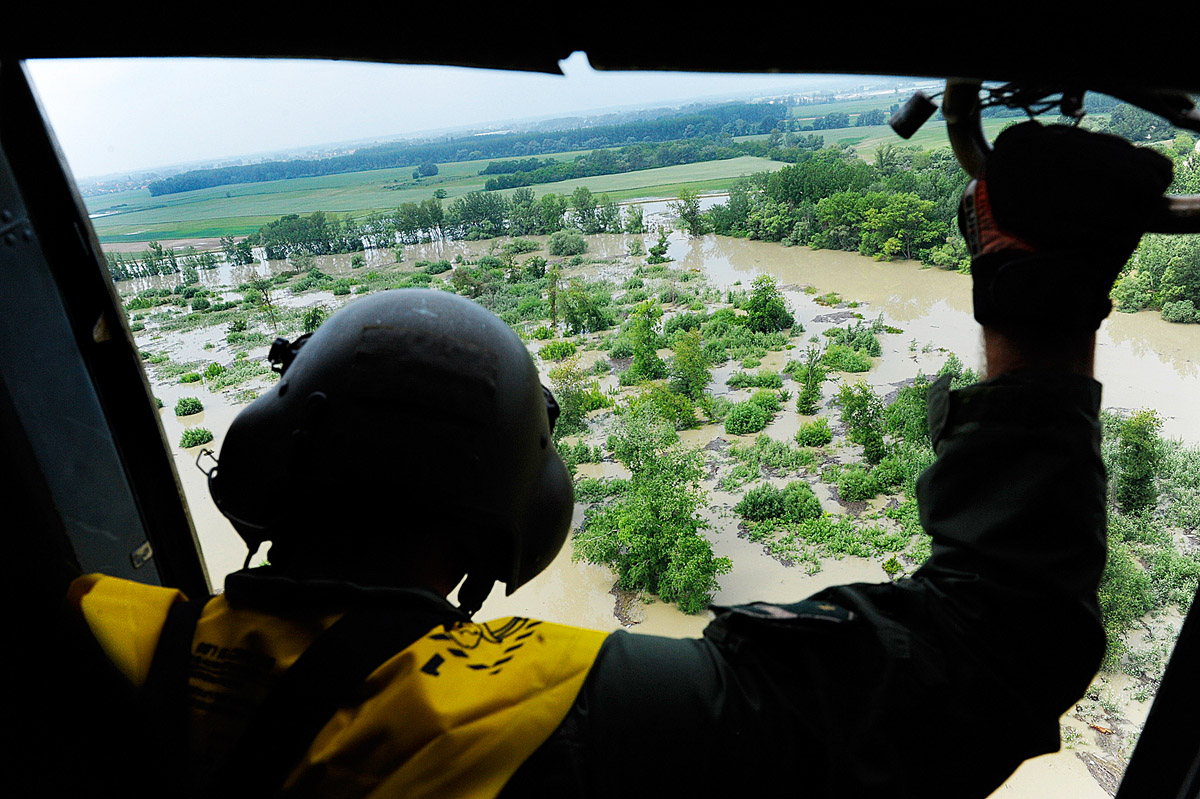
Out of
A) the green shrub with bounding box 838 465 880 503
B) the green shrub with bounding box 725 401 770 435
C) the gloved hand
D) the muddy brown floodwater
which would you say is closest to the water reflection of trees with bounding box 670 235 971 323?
the muddy brown floodwater

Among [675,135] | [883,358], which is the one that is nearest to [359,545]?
[675,135]

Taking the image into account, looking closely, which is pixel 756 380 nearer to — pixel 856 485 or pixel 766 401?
pixel 766 401

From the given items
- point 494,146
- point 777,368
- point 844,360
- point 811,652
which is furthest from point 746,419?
point 811,652

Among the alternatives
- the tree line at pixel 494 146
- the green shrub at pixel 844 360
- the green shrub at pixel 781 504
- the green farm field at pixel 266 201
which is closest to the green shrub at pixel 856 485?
the green shrub at pixel 781 504

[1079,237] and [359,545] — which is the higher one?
[1079,237]

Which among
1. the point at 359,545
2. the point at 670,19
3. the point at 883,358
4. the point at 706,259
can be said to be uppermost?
the point at 670,19

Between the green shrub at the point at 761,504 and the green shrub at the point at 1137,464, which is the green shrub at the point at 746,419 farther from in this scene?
the green shrub at the point at 1137,464

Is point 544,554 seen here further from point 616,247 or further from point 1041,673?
point 616,247
